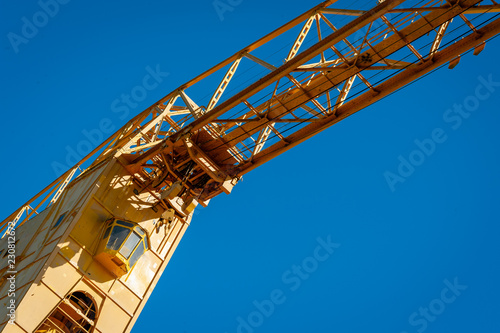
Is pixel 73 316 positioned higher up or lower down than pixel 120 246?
lower down

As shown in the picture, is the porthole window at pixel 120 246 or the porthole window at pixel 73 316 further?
the porthole window at pixel 120 246

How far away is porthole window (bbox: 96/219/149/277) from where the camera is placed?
1814 centimetres

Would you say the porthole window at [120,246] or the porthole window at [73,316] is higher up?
the porthole window at [120,246]

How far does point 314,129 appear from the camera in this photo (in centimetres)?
1803

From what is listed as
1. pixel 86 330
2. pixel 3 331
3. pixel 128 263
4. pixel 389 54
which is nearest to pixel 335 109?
pixel 389 54

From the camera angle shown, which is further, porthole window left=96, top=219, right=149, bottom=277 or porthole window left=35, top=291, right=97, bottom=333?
porthole window left=96, top=219, right=149, bottom=277

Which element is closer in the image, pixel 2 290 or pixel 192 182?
pixel 2 290

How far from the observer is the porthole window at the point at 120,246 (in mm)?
18141

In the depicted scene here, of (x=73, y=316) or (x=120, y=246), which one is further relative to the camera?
(x=120, y=246)

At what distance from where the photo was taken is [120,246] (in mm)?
18203

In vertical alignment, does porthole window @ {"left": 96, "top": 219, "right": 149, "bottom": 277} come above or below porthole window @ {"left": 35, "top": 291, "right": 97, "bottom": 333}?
above

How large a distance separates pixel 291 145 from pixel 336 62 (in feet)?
9.29

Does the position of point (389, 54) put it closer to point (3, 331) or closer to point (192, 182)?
point (192, 182)

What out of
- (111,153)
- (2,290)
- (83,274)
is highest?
(111,153)
